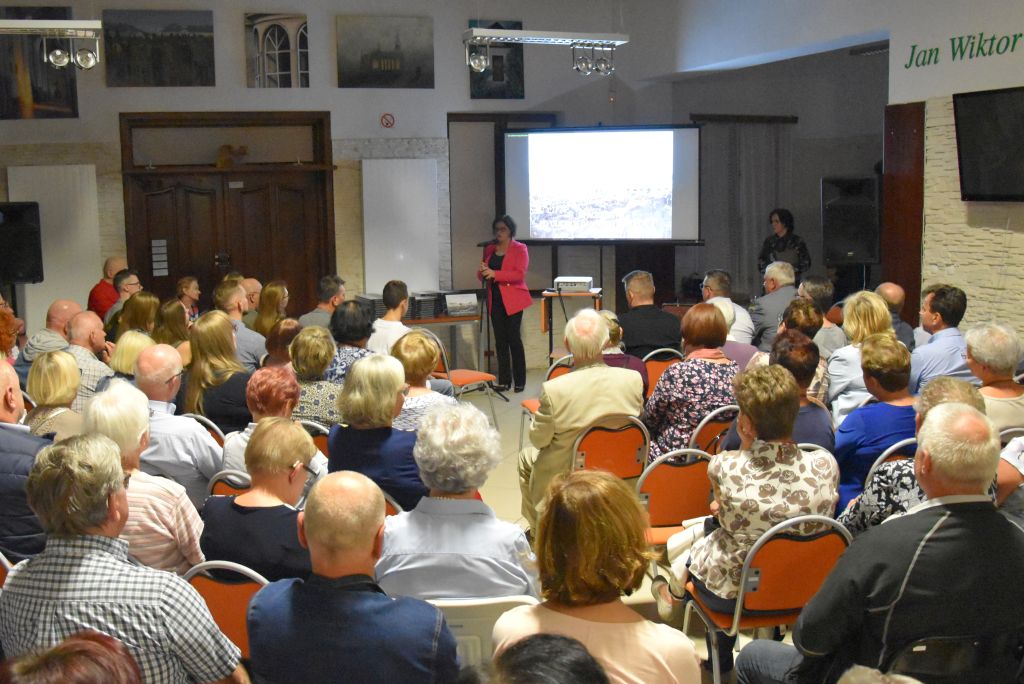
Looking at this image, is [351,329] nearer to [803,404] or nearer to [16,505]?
[16,505]

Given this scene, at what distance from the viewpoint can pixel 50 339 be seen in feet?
19.5

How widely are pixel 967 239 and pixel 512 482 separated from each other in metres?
3.63

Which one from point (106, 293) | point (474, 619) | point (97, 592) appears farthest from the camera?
point (106, 293)

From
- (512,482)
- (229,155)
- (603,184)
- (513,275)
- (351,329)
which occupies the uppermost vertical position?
(229,155)

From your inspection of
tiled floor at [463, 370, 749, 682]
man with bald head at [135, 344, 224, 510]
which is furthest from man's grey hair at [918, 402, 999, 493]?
man with bald head at [135, 344, 224, 510]

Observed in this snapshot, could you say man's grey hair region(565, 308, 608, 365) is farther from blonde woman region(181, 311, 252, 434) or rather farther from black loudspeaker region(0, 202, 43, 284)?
black loudspeaker region(0, 202, 43, 284)

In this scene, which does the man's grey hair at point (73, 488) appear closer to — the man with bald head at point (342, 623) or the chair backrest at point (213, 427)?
the man with bald head at point (342, 623)

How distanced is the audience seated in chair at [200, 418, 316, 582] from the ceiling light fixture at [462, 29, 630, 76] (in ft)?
16.8

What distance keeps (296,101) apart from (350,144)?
2.10 ft

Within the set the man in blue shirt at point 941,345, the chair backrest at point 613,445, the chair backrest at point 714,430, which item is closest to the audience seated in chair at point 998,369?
the man in blue shirt at point 941,345

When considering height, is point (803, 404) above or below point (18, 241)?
below

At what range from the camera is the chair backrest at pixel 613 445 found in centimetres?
431

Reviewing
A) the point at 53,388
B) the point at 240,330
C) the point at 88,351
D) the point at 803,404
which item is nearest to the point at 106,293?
the point at 240,330

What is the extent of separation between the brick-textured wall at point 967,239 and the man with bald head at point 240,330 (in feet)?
15.8
